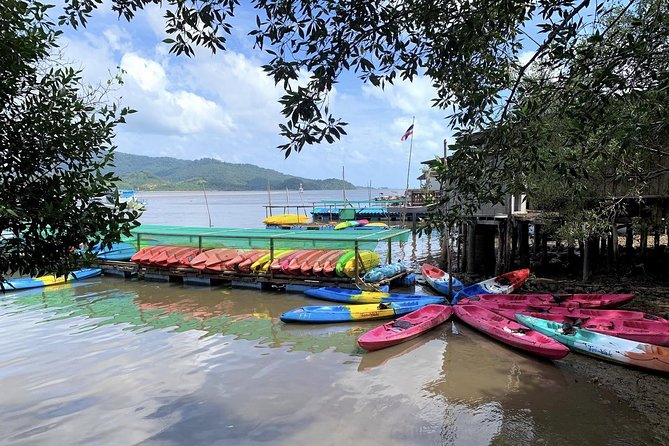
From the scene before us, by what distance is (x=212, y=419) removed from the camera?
7.36 meters

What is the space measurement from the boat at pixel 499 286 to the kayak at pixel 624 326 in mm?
3247

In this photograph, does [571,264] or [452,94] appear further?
[571,264]

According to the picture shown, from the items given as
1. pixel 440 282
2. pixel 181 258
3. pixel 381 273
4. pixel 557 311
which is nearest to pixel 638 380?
pixel 557 311

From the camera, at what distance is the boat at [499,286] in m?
14.8

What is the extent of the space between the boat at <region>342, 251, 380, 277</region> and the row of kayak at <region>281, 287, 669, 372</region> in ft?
2.67

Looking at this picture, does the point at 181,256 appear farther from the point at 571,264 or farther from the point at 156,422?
the point at 571,264

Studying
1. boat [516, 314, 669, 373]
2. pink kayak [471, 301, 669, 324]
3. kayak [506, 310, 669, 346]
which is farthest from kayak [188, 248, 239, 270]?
boat [516, 314, 669, 373]

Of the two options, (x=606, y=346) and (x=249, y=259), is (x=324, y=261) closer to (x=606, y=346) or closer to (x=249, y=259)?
(x=249, y=259)

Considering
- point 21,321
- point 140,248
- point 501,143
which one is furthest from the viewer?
point 140,248

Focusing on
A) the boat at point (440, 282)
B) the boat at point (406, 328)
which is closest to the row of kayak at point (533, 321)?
the boat at point (406, 328)

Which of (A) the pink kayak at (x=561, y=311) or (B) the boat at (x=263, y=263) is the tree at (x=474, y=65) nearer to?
(A) the pink kayak at (x=561, y=311)

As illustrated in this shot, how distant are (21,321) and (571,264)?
2135 cm

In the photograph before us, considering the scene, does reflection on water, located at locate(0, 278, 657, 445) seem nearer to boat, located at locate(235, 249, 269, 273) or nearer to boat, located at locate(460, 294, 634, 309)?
boat, located at locate(460, 294, 634, 309)

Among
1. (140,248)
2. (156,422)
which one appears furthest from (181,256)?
(156,422)
